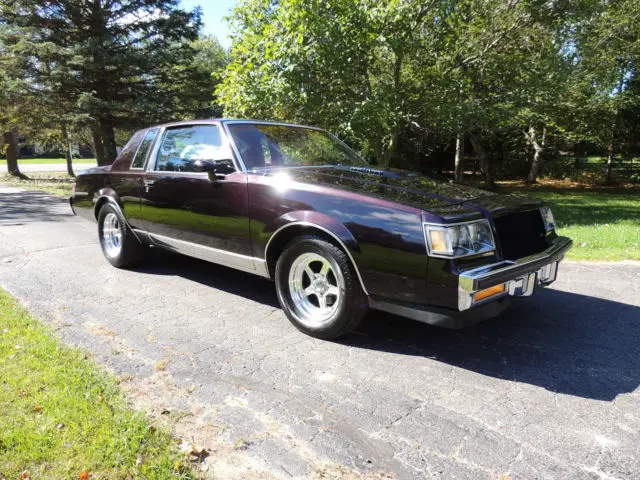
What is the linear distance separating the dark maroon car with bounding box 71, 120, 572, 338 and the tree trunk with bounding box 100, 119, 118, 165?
42.6ft

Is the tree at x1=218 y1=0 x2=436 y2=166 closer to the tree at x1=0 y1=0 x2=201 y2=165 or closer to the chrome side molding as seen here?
the chrome side molding

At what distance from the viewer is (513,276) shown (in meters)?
3.06

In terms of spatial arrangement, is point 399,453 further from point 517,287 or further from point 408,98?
point 408,98

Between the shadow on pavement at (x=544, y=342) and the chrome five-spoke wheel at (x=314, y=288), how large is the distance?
281 millimetres

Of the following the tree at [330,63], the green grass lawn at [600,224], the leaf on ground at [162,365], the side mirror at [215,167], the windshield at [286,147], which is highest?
the tree at [330,63]

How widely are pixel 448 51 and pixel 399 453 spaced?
408 inches

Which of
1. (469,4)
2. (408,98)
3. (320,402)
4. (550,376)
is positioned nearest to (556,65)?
(469,4)

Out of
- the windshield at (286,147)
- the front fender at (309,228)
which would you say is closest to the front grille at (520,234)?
the front fender at (309,228)

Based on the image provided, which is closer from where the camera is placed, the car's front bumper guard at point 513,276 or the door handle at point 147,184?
the car's front bumper guard at point 513,276

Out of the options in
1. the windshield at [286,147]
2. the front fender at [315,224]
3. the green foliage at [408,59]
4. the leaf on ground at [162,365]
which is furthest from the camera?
the green foliage at [408,59]

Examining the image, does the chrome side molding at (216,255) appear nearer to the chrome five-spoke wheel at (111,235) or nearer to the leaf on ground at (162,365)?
the chrome five-spoke wheel at (111,235)

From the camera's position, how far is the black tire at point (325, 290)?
328cm

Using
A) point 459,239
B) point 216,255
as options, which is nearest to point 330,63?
point 216,255

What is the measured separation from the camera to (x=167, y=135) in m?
4.91
